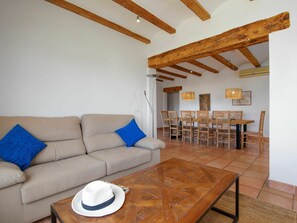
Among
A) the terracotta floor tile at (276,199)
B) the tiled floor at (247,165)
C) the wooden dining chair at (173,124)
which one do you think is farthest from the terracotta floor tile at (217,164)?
the wooden dining chair at (173,124)

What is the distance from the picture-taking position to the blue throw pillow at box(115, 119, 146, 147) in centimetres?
267

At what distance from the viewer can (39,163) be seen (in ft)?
6.07

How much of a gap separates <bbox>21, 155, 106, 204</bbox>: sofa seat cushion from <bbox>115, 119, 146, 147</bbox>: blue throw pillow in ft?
2.57

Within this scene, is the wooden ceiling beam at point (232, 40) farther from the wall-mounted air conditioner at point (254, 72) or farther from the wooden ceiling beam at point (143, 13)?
the wall-mounted air conditioner at point (254, 72)

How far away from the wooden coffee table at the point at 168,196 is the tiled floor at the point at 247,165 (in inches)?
30.4

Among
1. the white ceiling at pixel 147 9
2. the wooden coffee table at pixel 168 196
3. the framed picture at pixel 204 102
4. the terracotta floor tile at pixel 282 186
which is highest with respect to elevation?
the white ceiling at pixel 147 9

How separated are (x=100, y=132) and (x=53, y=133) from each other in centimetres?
68

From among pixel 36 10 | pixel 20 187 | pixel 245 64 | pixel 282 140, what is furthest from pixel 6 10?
pixel 245 64

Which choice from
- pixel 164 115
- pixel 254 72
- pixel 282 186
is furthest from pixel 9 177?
pixel 254 72

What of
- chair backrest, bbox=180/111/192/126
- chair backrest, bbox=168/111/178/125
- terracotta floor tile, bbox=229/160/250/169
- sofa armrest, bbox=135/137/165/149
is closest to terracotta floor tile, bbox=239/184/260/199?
terracotta floor tile, bbox=229/160/250/169

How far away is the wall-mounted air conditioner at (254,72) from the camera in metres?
5.15

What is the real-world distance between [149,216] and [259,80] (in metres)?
6.22

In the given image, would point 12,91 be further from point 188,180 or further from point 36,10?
point 188,180

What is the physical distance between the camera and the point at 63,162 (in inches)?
73.7
